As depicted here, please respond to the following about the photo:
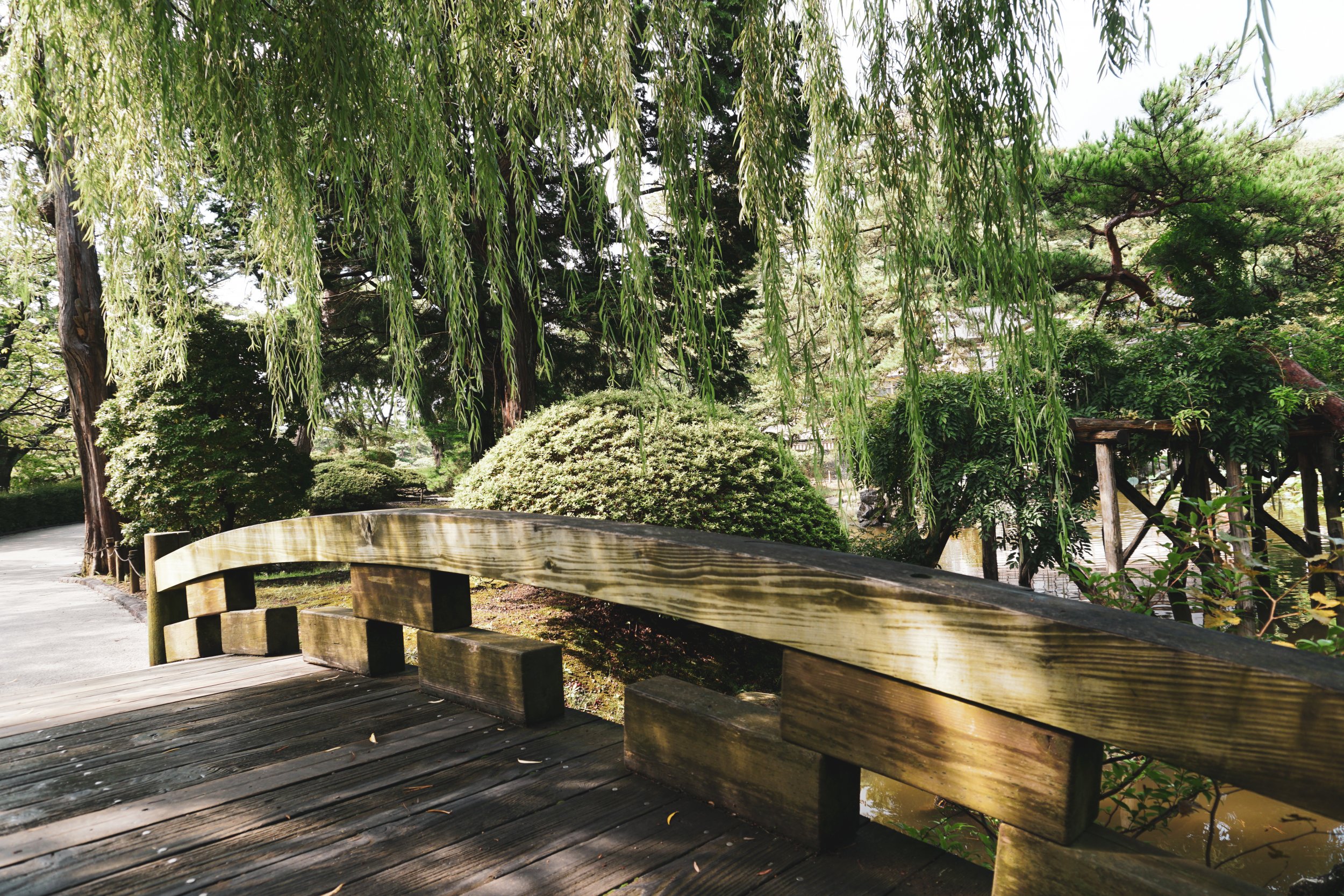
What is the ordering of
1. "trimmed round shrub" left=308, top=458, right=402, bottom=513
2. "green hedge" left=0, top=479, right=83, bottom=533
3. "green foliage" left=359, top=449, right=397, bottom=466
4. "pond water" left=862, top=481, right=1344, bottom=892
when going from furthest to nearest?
1. "green foliage" left=359, top=449, right=397, bottom=466
2. "green hedge" left=0, top=479, right=83, bottom=533
3. "trimmed round shrub" left=308, top=458, right=402, bottom=513
4. "pond water" left=862, top=481, right=1344, bottom=892

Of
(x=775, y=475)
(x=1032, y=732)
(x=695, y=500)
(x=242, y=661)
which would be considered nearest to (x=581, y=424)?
(x=695, y=500)

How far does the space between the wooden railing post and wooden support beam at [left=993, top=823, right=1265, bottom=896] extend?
4280 millimetres

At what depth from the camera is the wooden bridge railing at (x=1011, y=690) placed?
0.86 m

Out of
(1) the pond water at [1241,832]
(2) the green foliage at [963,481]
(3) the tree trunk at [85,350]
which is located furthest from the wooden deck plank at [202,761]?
(3) the tree trunk at [85,350]

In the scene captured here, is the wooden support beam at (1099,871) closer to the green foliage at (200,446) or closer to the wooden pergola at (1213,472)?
the wooden pergola at (1213,472)

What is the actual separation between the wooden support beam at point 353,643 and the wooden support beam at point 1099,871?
2003 millimetres

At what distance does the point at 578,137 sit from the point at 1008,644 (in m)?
1.51

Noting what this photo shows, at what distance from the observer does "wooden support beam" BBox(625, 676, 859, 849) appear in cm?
133

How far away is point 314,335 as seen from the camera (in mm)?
1980

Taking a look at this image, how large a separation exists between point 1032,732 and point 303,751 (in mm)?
1748

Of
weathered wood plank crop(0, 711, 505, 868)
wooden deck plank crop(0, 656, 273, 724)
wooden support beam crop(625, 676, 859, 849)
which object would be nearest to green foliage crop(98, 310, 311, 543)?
wooden deck plank crop(0, 656, 273, 724)

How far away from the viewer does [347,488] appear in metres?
15.7

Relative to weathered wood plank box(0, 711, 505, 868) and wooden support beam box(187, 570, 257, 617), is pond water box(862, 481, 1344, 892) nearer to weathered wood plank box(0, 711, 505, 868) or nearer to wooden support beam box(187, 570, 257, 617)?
weathered wood plank box(0, 711, 505, 868)

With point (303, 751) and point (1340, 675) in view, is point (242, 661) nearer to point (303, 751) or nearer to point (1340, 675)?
point (303, 751)
